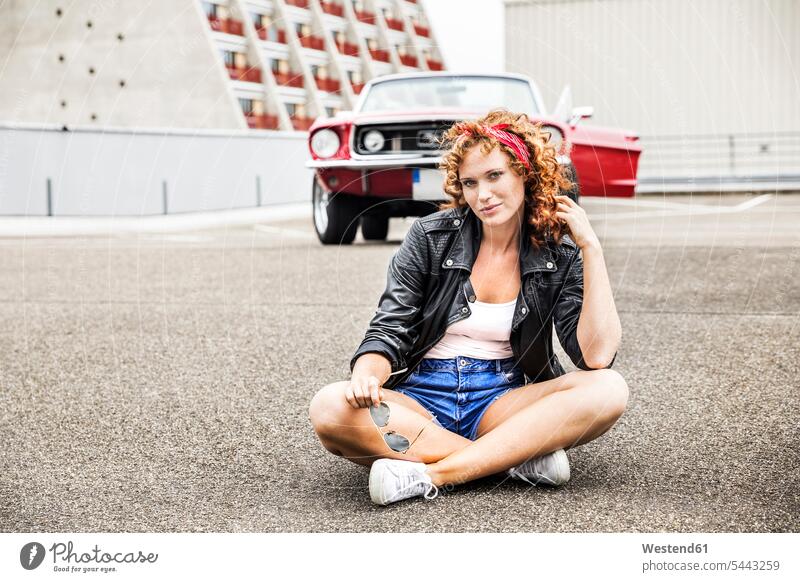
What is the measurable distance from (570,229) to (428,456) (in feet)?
2.18

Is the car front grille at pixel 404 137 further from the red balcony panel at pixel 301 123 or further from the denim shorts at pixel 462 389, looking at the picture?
the red balcony panel at pixel 301 123

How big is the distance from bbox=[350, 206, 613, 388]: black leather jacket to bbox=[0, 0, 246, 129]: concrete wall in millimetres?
29064

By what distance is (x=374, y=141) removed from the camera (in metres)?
7.75

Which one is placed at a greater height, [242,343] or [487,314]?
[487,314]

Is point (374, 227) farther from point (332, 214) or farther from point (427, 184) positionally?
point (427, 184)

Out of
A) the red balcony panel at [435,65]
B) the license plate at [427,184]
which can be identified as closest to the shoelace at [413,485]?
the license plate at [427,184]

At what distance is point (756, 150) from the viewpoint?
23.2 metres

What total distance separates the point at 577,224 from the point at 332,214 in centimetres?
665

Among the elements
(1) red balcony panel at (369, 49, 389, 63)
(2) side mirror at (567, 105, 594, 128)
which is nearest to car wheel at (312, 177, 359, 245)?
(2) side mirror at (567, 105, 594, 128)

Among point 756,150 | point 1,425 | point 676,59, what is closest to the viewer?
point 1,425

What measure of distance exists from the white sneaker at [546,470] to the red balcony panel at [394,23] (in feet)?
97.6
